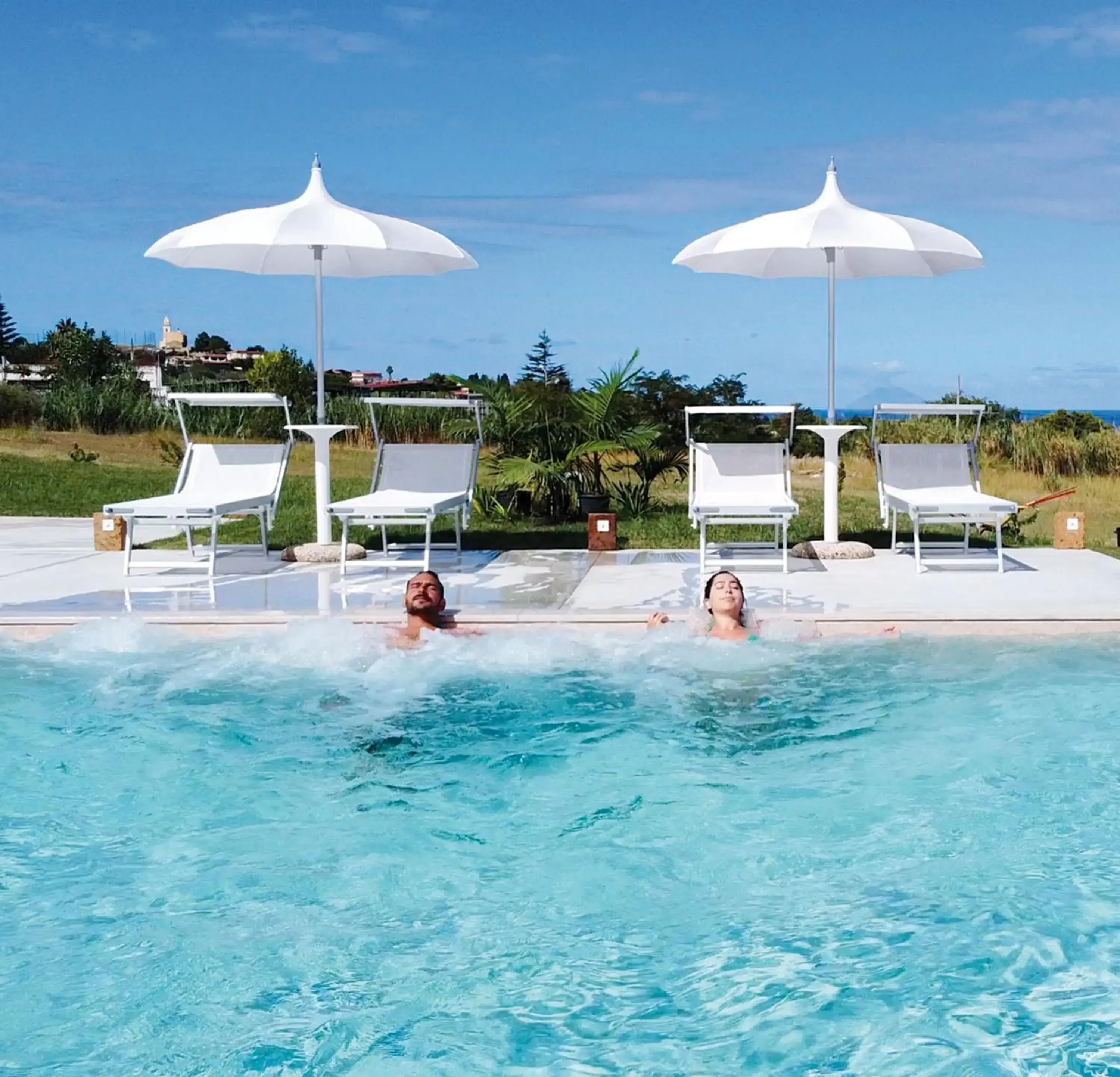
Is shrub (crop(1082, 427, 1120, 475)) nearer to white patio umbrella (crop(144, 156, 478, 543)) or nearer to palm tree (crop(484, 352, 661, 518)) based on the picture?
palm tree (crop(484, 352, 661, 518))

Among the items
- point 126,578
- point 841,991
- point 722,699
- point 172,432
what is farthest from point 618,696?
point 172,432

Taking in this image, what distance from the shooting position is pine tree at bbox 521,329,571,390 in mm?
12789

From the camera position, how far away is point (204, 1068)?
3061 mm

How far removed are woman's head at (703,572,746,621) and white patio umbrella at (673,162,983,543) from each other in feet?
9.79

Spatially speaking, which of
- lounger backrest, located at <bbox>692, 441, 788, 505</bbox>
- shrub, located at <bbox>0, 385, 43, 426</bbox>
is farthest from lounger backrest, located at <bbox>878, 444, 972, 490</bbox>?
shrub, located at <bbox>0, 385, 43, 426</bbox>

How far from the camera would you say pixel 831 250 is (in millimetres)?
9656

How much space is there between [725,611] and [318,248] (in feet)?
16.1

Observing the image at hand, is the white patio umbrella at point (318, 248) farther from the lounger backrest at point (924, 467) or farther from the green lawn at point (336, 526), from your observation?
the lounger backrest at point (924, 467)

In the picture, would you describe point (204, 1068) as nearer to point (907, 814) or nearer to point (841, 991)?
point (841, 991)

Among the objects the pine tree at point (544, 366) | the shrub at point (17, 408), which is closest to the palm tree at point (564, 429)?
the pine tree at point (544, 366)

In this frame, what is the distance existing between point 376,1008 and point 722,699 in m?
2.97

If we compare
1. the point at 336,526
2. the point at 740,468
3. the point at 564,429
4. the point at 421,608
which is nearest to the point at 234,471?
the point at 336,526

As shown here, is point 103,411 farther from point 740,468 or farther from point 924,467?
point 924,467

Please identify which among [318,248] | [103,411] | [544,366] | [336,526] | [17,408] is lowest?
[336,526]
